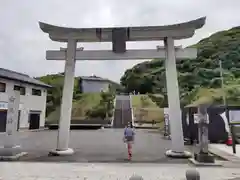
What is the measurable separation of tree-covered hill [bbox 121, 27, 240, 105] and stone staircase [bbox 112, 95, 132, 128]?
6983 millimetres

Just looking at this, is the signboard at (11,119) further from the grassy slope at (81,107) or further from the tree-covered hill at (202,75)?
the grassy slope at (81,107)

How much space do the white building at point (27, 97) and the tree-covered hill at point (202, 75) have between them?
19.7 metres

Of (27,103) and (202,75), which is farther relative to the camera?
(202,75)

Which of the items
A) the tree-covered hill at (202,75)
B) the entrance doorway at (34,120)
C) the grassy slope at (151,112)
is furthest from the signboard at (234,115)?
the grassy slope at (151,112)

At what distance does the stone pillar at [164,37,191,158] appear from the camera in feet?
40.1

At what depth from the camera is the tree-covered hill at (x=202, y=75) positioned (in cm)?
3494

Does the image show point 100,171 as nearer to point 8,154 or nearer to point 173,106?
point 8,154

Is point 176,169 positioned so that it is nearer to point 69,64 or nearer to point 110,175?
point 110,175

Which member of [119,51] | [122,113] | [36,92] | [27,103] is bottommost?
[122,113]

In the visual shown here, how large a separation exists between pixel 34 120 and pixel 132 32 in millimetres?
24743

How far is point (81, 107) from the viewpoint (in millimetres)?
45094

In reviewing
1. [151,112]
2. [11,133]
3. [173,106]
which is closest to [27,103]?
[151,112]

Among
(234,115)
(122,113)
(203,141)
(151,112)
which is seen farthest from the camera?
(122,113)

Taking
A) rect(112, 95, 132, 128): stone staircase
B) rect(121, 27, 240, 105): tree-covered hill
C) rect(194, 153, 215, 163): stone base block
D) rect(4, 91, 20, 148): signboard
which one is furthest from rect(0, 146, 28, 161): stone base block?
rect(112, 95, 132, 128): stone staircase
